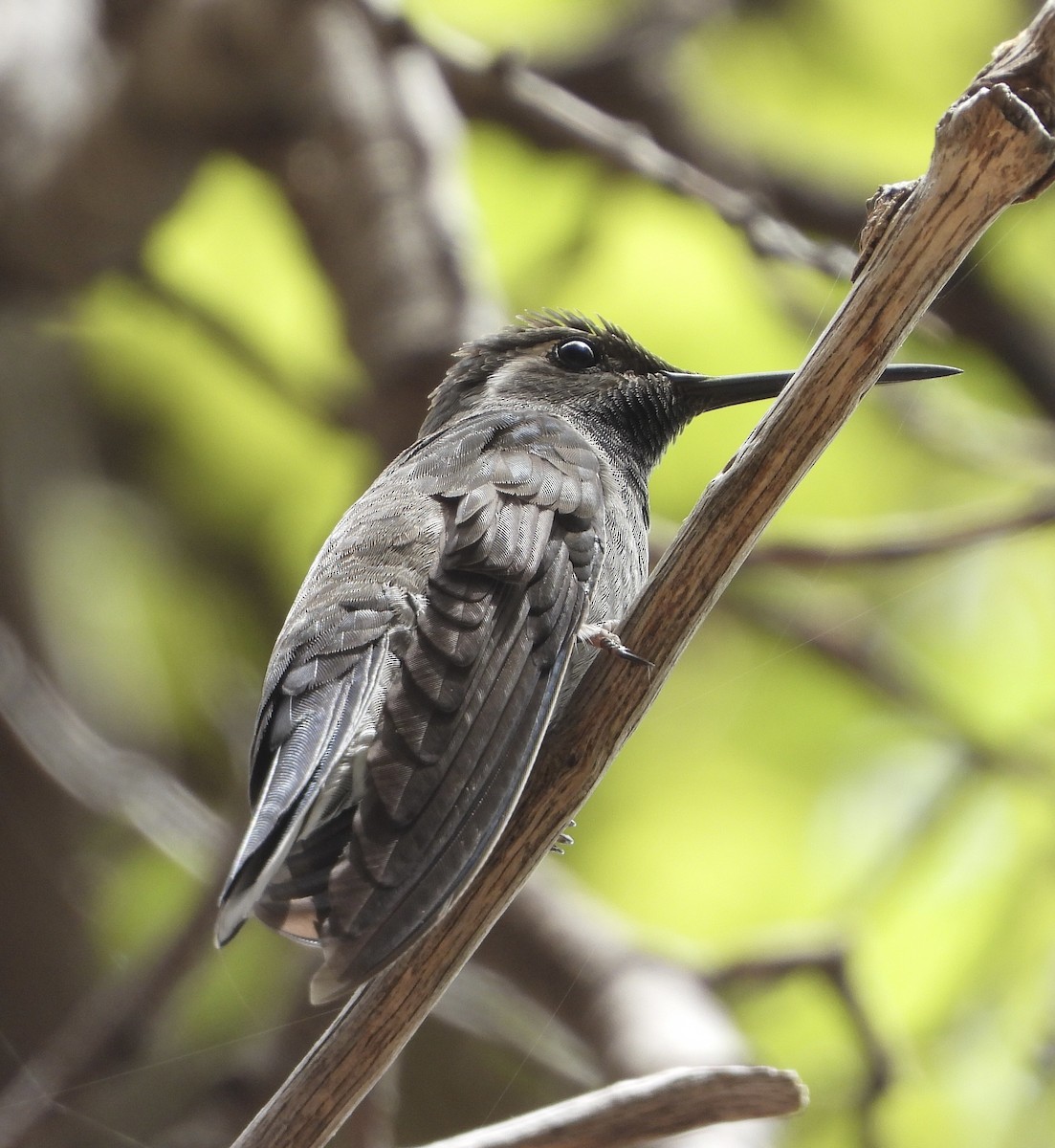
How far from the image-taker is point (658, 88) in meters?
3.79

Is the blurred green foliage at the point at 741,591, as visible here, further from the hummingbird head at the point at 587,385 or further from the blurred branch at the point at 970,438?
the hummingbird head at the point at 587,385

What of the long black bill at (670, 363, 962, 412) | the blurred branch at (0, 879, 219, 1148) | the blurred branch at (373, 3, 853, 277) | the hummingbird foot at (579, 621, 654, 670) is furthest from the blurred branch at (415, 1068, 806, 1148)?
the blurred branch at (0, 879, 219, 1148)

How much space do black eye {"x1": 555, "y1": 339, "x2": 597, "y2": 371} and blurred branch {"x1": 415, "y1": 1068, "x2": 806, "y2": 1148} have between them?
1.34 m

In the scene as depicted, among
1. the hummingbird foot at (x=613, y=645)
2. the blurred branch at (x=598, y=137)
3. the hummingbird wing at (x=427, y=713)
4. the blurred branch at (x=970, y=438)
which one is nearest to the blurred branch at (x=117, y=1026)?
the hummingbird wing at (x=427, y=713)

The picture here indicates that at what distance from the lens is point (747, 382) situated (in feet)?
6.39

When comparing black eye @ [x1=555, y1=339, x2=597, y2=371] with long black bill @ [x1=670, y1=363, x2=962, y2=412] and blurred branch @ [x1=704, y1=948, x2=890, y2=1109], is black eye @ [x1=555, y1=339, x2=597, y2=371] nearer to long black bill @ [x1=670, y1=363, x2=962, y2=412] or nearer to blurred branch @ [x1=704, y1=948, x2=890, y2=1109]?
long black bill @ [x1=670, y1=363, x2=962, y2=412]

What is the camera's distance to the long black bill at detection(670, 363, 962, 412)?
1725mm

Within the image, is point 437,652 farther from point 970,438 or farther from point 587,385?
point 970,438

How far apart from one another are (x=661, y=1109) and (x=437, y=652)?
54cm

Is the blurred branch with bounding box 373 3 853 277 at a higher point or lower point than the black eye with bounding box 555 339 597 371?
higher

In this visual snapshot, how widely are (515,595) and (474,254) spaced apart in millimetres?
1927

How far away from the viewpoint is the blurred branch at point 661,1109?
1.33 meters

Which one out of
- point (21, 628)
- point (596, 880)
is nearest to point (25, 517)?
point (21, 628)

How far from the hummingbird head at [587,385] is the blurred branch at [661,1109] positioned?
0.99 meters
